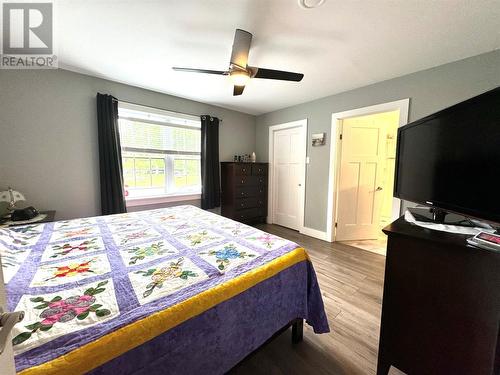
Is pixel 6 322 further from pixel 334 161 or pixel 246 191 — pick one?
pixel 246 191

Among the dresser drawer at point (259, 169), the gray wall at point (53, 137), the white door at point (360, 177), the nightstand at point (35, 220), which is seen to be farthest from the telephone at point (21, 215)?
the white door at point (360, 177)

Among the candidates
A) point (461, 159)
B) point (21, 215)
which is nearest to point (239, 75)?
point (461, 159)

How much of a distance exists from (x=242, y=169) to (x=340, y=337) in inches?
112

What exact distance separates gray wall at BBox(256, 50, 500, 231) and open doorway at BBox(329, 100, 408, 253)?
18 centimetres

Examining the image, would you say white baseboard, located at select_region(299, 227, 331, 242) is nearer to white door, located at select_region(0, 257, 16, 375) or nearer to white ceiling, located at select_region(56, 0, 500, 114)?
white ceiling, located at select_region(56, 0, 500, 114)

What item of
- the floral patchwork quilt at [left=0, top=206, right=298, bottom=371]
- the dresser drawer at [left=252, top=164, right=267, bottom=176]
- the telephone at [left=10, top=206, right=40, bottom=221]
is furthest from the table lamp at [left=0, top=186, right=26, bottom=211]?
the dresser drawer at [left=252, top=164, right=267, bottom=176]

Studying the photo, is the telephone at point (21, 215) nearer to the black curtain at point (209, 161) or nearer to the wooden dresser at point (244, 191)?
the black curtain at point (209, 161)

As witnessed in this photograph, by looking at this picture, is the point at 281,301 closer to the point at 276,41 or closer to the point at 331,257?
the point at 331,257

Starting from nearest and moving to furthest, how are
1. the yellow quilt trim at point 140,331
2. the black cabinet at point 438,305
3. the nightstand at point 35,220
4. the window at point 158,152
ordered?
the yellow quilt trim at point 140,331 < the black cabinet at point 438,305 < the nightstand at point 35,220 < the window at point 158,152

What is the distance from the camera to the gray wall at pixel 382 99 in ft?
6.49

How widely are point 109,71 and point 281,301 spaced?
3140mm

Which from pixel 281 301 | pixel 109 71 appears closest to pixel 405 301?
pixel 281 301

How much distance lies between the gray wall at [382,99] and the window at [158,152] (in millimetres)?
1595

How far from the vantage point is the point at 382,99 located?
2.61 meters
